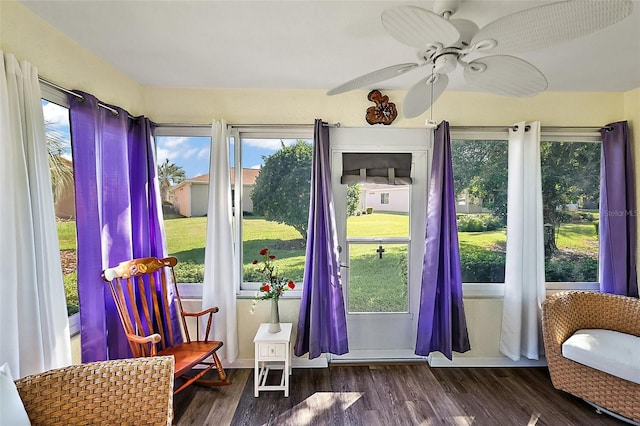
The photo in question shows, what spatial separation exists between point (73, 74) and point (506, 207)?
3456mm

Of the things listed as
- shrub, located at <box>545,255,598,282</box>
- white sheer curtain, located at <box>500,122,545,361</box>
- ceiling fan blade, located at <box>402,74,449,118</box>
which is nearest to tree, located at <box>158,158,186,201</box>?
ceiling fan blade, located at <box>402,74,449,118</box>

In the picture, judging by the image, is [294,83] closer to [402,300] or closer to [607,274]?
[402,300]

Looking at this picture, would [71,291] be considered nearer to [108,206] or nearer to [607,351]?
[108,206]

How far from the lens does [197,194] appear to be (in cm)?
278

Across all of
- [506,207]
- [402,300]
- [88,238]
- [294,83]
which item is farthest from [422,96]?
[88,238]

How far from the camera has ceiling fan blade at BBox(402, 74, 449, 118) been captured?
157cm

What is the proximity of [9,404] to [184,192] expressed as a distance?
1.85 meters

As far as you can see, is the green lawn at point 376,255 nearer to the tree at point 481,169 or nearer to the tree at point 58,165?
the tree at point 481,169

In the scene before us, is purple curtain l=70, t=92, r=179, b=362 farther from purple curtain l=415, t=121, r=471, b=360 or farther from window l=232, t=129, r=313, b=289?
purple curtain l=415, t=121, r=471, b=360

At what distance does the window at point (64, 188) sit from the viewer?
1884 mm

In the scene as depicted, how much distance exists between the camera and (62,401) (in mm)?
1343

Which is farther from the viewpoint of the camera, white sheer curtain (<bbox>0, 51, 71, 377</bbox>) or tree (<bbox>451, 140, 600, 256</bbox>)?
tree (<bbox>451, 140, 600, 256</bbox>)

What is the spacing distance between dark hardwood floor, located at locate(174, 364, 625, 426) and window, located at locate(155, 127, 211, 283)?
109 centimetres

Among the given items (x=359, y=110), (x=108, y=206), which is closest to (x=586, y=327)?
(x=359, y=110)
